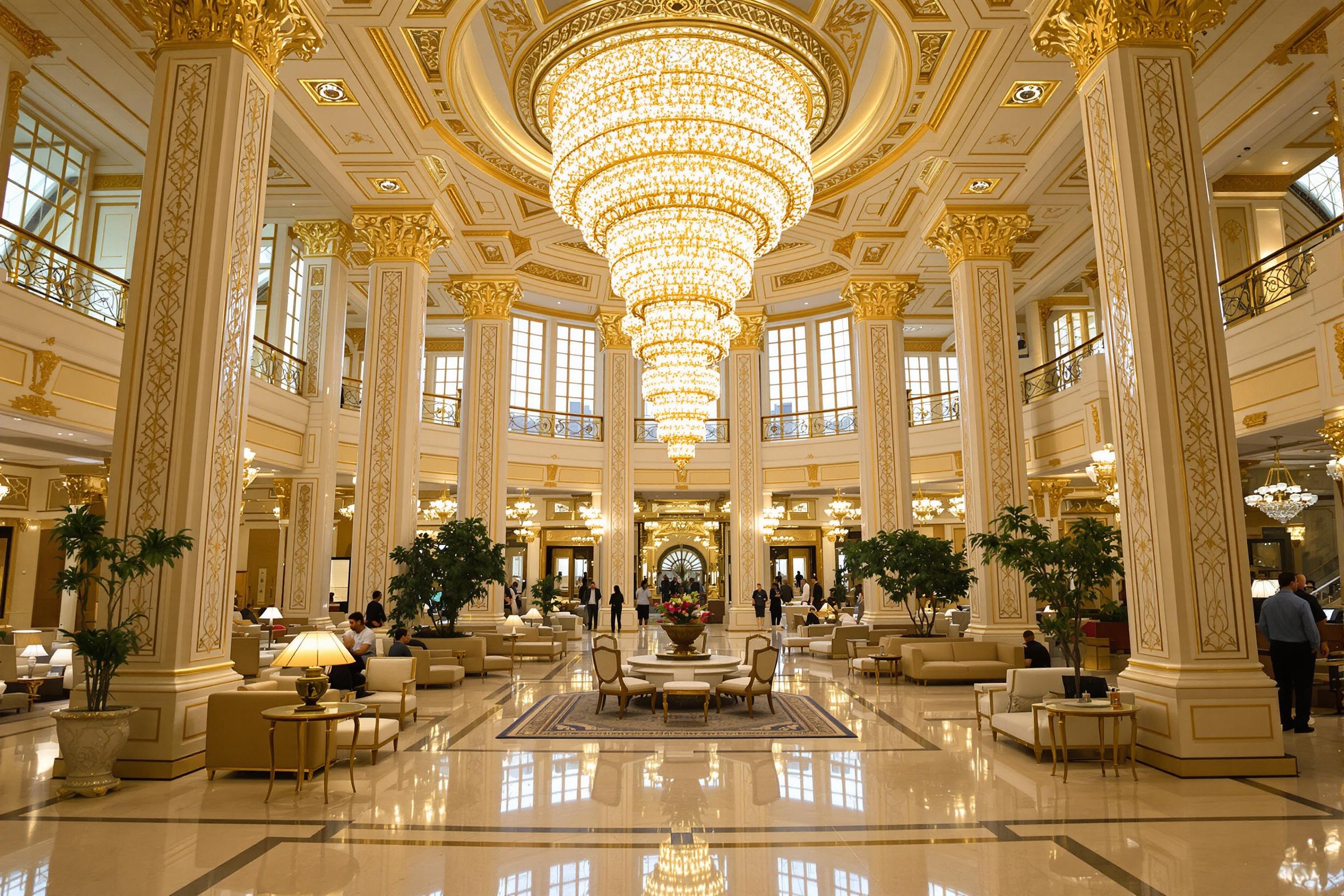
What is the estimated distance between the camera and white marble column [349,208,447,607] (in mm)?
11055

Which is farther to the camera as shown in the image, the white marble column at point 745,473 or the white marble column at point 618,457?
the white marble column at point 745,473

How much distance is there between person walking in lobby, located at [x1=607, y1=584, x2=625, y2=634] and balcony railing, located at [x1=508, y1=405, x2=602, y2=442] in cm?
384

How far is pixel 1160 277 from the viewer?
6.10 m

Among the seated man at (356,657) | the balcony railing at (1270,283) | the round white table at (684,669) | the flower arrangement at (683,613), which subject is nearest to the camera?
the seated man at (356,657)

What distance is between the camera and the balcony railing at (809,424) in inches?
792

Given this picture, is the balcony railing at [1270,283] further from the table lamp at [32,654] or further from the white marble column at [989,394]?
the table lamp at [32,654]

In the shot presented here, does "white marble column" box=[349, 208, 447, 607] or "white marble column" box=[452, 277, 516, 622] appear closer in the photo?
"white marble column" box=[349, 208, 447, 607]

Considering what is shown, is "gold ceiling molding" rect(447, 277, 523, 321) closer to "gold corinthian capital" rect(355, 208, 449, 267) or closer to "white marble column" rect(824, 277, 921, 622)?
"gold corinthian capital" rect(355, 208, 449, 267)

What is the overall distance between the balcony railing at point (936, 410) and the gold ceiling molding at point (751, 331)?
350 cm

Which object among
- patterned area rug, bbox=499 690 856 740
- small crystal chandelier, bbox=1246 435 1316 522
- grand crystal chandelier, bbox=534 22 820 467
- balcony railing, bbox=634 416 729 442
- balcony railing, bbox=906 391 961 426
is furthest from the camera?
balcony railing, bbox=634 416 729 442

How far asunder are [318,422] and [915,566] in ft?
31.8

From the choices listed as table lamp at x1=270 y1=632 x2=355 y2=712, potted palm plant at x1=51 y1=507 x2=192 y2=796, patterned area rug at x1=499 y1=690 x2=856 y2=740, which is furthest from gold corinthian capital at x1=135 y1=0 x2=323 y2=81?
patterned area rug at x1=499 y1=690 x2=856 y2=740

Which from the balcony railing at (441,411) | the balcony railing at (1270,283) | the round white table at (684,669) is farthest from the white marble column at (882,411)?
the balcony railing at (441,411)

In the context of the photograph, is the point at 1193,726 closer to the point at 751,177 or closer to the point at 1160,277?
the point at 1160,277
